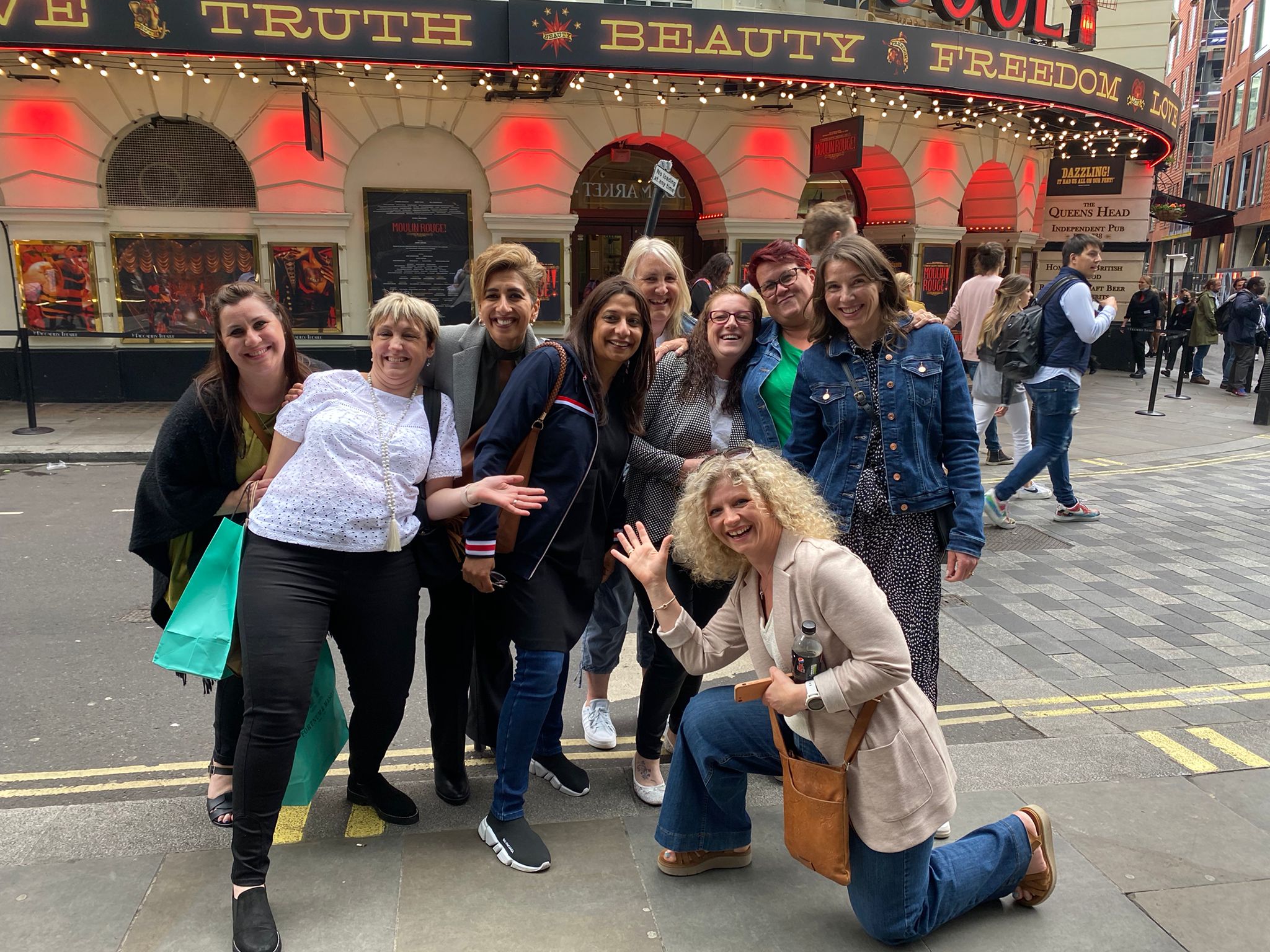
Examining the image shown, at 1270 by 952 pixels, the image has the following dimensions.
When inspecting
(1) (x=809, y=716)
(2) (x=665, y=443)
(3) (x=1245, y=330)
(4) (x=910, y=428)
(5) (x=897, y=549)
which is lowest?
(1) (x=809, y=716)

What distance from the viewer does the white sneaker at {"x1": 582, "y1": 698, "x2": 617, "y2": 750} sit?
3.69m

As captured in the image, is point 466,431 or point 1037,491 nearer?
point 466,431

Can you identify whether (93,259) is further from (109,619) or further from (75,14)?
(109,619)

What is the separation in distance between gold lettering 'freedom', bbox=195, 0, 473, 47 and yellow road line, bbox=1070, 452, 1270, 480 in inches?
346

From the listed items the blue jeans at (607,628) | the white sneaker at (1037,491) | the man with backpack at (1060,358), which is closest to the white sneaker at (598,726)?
the blue jeans at (607,628)

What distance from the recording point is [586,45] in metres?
11.1

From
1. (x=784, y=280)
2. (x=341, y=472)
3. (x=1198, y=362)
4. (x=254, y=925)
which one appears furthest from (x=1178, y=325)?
(x=254, y=925)

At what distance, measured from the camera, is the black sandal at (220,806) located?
9.87ft

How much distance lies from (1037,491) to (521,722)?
6785mm

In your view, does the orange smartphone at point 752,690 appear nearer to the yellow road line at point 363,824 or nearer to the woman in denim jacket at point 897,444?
the woman in denim jacket at point 897,444

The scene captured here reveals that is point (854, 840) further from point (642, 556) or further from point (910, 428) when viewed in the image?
point (910, 428)

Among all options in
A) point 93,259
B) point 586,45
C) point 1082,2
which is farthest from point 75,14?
point 1082,2

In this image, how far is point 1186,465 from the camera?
9734 mm

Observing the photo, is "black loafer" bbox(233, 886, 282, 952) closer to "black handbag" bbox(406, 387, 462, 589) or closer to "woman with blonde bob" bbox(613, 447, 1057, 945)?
"black handbag" bbox(406, 387, 462, 589)
